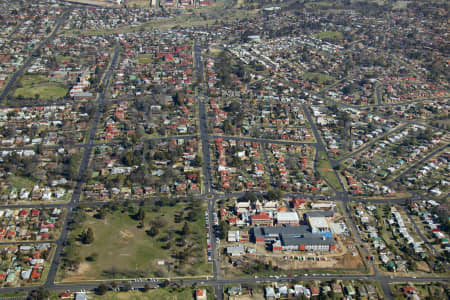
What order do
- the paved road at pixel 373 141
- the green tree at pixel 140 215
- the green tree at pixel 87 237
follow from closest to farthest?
the green tree at pixel 87 237 → the green tree at pixel 140 215 → the paved road at pixel 373 141

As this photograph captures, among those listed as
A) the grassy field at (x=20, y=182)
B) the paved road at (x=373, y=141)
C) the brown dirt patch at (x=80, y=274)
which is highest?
the paved road at (x=373, y=141)

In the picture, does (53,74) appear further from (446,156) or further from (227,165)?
(446,156)

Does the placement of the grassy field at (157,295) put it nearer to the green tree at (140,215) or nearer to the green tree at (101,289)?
the green tree at (101,289)

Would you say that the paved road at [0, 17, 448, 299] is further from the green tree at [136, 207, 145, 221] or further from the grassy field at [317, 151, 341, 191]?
the green tree at [136, 207, 145, 221]

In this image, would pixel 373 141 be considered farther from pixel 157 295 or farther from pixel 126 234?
pixel 157 295

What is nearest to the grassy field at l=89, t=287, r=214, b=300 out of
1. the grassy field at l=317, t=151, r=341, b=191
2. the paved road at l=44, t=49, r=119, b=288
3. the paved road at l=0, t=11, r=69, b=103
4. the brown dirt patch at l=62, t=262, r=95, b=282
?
the brown dirt patch at l=62, t=262, r=95, b=282

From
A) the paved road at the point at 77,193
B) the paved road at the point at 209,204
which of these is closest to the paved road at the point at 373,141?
the paved road at the point at 209,204

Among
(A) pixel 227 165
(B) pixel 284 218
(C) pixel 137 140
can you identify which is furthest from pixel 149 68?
(B) pixel 284 218

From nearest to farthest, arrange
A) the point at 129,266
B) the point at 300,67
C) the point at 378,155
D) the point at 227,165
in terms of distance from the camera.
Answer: the point at 129,266 < the point at 227,165 < the point at 378,155 < the point at 300,67
